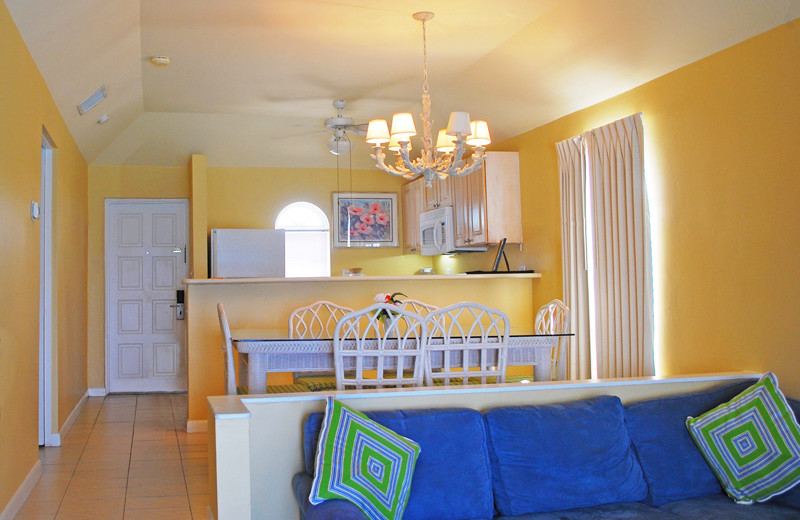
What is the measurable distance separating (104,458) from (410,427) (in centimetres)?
306

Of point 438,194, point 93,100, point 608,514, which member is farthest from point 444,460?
point 438,194

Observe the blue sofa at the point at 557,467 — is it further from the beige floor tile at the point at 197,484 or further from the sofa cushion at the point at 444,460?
the beige floor tile at the point at 197,484

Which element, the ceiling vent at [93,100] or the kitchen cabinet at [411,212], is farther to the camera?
the kitchen cabinet at [411,212]

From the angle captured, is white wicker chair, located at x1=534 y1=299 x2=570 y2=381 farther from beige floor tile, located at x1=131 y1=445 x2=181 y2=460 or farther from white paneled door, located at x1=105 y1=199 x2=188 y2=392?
white paneled door, located at x1=105 y1=199 x2=188 y2=392

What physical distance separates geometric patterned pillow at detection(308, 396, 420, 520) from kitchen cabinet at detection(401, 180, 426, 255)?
5.38m

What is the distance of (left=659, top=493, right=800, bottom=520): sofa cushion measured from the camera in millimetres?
2653

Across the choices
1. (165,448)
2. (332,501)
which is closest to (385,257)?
(165,448)

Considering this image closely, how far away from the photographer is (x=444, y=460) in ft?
8.98

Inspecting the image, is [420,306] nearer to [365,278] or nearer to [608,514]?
[365,278]

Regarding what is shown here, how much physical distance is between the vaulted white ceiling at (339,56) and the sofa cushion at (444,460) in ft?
7.95

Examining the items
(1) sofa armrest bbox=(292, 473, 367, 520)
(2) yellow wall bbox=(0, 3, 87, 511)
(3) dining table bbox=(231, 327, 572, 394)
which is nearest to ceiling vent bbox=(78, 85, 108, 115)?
(2) yellow wall bbox=(0, 3, 87, 511)

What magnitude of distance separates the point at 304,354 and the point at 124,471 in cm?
161

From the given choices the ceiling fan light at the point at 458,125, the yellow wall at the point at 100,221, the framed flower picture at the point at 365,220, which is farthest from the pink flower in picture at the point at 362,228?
the ceiling fan light at the point at 458,125

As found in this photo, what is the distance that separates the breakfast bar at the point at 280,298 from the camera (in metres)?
5.88
